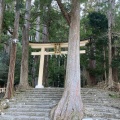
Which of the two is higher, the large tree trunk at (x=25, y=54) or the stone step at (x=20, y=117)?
the large tree trunk at (x=25, y=54)

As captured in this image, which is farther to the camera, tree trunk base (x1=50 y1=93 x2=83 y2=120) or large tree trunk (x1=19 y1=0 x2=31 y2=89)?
large tree trunk (x1=19 y1=0 x2=31 y2=89)

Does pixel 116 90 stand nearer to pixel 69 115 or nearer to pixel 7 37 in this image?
pixel 69 115

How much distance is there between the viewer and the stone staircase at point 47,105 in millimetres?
7480

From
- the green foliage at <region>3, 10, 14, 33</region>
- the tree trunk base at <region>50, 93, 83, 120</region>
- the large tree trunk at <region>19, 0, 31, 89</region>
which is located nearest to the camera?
the tree trunk base at <region>50, 93, 83, 120</region>

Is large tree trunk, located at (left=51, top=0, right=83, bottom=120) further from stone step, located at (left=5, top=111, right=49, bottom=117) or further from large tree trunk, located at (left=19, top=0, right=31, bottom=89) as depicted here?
large tree trunk, located at (left=19, top=0, right=31, bottom=89)

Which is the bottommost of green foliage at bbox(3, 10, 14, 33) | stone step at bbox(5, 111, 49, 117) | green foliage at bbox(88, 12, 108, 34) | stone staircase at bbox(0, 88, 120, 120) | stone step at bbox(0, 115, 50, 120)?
stone step at bbox(0, 115, 50, 120)

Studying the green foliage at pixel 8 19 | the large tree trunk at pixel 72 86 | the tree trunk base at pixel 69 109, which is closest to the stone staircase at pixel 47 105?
the tree trunk base at pixel 69 109

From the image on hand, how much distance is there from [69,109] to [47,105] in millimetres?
1791

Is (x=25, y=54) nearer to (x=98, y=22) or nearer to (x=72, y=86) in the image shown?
(x=72, y=86)

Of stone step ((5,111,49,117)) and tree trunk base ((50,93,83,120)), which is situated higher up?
tree trunk base ((50,93,83,120))

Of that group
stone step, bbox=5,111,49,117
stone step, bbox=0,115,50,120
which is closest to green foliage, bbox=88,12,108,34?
stone step, bbox=5,111,49,117

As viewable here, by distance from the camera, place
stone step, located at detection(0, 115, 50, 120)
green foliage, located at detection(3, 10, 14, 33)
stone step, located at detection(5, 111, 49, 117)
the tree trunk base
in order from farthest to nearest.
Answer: green foliage, located at detection(3, 10, 14, 33) < stone step, located at detection(5, 111, 49, 117) < stone step, located at detection(0, 115, 50, 120) < the tree trunk base

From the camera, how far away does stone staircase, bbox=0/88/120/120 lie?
7.48m

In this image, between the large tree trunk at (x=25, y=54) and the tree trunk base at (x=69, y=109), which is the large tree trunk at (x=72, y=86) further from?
the large tree trunk at (x=25, y=54)
